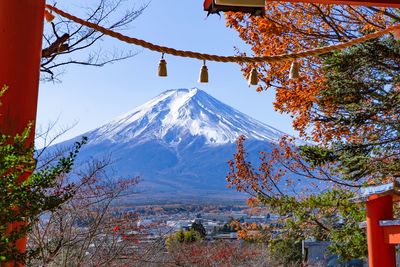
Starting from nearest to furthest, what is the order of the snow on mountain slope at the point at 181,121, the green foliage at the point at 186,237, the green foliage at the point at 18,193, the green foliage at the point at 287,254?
1. the green foliage at the point at 18,193
2. the green foliage at the point at 186,237
3. the green foliage at the point at 287,254
4. the snow on mountain slope at the point at 181,121

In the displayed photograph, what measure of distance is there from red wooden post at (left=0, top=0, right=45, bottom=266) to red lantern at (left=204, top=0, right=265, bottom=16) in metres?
0.93

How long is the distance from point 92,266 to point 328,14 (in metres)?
3.48

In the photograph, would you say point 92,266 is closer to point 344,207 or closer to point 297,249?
point 344,207

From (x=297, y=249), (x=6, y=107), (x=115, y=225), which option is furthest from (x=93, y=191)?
(x=297, y=249)

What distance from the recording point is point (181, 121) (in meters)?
64.7

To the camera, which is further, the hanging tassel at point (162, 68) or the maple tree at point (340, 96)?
the maple tree at point (340, 96)

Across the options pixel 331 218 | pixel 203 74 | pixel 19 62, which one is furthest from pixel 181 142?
pixel 19 62

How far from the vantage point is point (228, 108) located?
58.1 meters

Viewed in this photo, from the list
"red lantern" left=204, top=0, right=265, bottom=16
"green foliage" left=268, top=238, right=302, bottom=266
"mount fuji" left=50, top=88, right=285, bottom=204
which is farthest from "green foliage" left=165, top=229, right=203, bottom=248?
"mount fuji" left=50, top=88, right=285, bottom=204

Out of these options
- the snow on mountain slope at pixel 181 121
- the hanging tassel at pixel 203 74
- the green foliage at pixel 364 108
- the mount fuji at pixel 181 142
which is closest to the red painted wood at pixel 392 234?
the hanging tassel at pixel 203 74

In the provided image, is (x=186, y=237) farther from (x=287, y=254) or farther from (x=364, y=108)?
(x=364, y=108)

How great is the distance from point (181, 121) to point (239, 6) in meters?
62.3

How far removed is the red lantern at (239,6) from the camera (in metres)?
2.41

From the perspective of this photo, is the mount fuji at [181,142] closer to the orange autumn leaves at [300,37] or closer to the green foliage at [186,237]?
the green foliage at [186,237]
